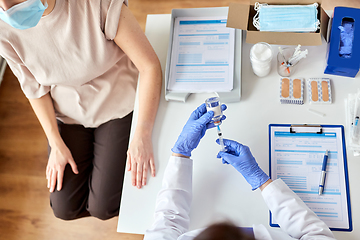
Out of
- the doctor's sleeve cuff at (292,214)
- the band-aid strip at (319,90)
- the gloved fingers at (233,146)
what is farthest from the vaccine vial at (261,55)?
the doctor's sleeve cuff at (292,214)

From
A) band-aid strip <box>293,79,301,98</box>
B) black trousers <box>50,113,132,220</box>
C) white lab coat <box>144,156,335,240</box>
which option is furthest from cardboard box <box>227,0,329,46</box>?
black trousers <box>50,113,132,220</box>

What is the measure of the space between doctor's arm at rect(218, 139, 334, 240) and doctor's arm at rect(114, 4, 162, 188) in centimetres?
29

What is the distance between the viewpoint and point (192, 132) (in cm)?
100

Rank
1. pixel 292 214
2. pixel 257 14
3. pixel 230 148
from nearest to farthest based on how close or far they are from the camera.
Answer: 1. pixel 292 214
2. pixel 230 148
3. pixel 257 14

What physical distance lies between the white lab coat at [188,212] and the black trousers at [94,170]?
479mm

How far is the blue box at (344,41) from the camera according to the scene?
1.03 meters

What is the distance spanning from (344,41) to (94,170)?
3.98 ft

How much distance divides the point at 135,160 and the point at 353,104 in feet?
2.61

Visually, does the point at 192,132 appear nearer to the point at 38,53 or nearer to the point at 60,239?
the point at 38,53

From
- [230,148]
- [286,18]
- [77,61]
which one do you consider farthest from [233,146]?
[77,61]

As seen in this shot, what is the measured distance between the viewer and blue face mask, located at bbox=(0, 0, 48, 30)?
902 millimetres

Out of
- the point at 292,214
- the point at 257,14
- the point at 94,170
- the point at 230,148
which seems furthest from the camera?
the point at 94,170

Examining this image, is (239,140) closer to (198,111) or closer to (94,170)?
(198,111)

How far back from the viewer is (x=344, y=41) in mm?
1053
